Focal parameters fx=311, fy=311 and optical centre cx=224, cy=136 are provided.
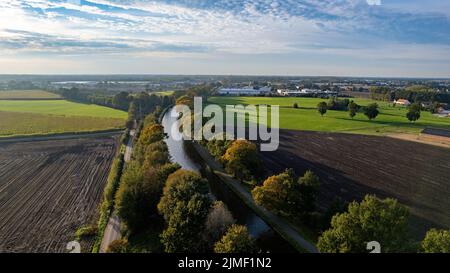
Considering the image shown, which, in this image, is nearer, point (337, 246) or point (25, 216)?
point (337, 246)

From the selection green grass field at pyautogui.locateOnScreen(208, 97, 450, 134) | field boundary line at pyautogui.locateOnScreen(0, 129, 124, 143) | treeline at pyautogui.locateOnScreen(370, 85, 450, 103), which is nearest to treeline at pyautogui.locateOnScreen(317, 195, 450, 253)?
green grass field at pyautogui.locateOnScreen(208, 97, 450, 134)

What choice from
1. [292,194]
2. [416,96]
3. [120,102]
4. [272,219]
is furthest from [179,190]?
[416,96]

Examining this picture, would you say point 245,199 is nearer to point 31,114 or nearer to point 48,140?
point 48,140

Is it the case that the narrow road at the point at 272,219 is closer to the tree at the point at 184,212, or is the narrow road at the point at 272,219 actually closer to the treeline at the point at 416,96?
the tree at the point at 184,212

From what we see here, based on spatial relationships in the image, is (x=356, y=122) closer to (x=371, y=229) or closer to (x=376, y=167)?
(x=376, y=167)

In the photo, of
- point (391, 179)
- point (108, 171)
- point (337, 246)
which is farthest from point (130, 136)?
point (337, 246)

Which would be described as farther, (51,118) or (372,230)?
(51,118)

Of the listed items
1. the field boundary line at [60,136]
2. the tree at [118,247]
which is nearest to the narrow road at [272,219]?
the tree at [118,247]
